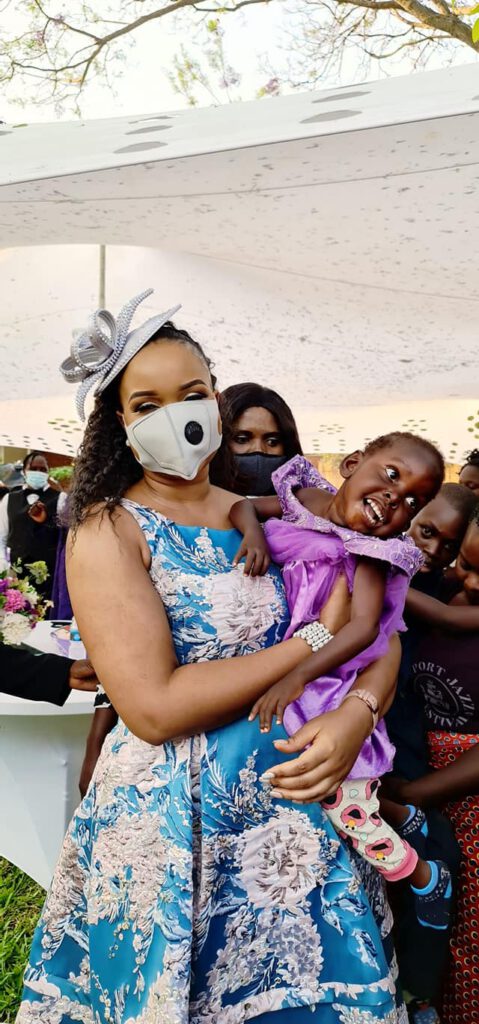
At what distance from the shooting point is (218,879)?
1565mm

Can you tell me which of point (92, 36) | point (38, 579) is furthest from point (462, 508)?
point (92, 36)

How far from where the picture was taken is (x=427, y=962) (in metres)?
2.07

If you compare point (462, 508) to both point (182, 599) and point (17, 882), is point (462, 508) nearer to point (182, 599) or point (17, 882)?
point (182, 599)

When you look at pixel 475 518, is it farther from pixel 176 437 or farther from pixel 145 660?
pixel 145 660

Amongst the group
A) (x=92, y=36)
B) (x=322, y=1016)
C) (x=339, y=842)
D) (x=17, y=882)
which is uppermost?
(x=92, y=36)

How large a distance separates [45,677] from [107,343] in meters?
1.20

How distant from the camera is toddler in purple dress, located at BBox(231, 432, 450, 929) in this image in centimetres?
164

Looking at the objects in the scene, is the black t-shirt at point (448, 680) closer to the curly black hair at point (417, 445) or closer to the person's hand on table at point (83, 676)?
the curly black hair at point (417, 445)

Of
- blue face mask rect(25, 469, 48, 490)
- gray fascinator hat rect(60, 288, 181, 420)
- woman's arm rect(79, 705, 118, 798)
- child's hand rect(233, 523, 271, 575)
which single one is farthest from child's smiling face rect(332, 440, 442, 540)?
blue face mask rect(25, 469, 48, 490)

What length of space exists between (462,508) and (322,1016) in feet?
4.90

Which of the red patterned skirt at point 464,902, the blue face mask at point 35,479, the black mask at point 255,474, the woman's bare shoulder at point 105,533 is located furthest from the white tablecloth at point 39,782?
the blue face mask at point 35,479

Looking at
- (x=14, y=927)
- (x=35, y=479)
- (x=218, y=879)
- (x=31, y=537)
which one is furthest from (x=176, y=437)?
(x=35, y=479)

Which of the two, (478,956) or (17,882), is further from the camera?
(17,882)

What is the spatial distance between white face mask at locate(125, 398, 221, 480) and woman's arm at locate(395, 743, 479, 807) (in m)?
1.07
